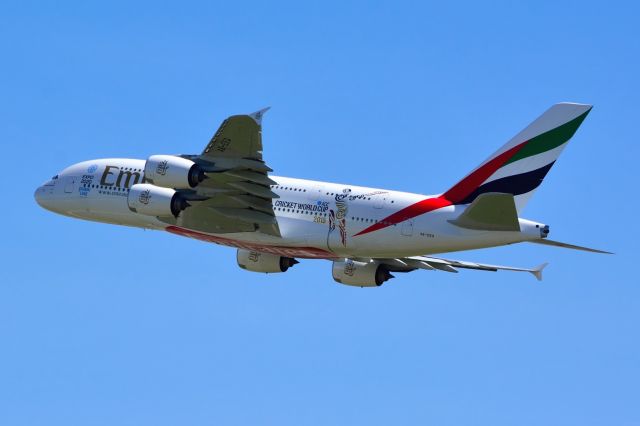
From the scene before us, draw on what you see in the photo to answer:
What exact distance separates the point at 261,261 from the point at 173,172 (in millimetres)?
8165

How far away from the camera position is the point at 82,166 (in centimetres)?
6031

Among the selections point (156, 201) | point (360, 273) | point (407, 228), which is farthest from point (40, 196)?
point (407, 228)

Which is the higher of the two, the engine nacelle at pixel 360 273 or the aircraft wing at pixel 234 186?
the aircraft wing at pixel 234 186

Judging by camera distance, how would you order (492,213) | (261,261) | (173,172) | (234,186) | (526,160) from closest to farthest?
1. (492,213)
2. (173,172)
3. (526,160)
4. (234,186)
5. (261,261)

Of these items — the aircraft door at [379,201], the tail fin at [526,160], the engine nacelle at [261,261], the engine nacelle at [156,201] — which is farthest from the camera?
the engine nacelle at [261,261]

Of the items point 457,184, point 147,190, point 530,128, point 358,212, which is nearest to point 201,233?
point 147,190

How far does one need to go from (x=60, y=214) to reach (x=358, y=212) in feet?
52.2

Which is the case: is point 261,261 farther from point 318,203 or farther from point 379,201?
point 379,201

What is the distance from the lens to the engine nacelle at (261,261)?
58.8 metres

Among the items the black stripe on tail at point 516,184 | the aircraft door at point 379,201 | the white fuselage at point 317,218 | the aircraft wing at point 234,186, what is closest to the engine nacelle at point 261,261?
the white fuselage at point 317,218

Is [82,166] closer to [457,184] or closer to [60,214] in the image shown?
[60,214]

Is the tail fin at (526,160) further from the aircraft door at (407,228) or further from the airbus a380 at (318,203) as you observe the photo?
the aircraft door at (407,228)

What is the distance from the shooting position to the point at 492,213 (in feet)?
160

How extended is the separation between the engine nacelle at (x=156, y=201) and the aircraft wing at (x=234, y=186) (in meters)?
0.48
